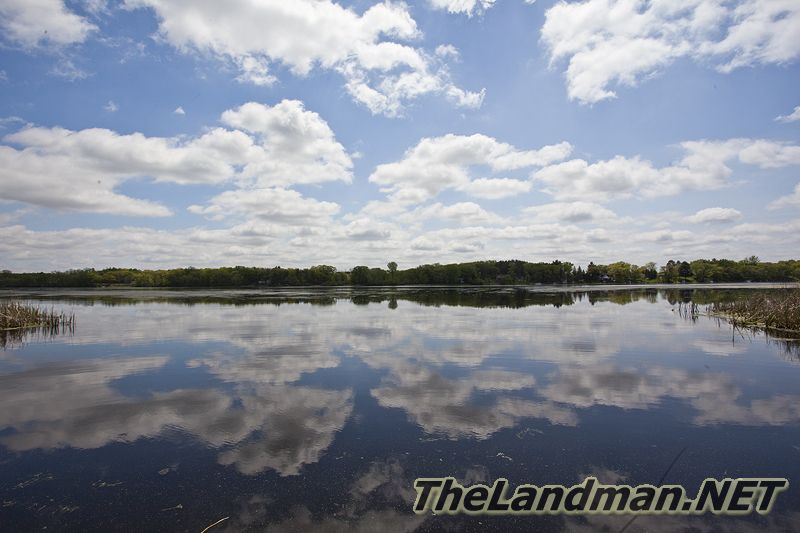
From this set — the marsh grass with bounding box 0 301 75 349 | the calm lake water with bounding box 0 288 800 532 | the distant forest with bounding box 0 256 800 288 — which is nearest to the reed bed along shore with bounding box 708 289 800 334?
the calm lake water with bounding box 0 288 800 532

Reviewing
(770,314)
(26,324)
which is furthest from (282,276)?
(770,314)

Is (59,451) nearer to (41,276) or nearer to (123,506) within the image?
(123,506)

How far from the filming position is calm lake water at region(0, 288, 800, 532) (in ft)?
20.1

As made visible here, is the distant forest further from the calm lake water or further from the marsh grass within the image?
the calm lake water

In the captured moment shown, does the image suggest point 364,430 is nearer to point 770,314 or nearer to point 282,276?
point 770,314

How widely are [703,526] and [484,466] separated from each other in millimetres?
3065

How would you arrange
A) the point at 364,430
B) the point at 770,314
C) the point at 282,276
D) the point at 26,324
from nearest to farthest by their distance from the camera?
1. the point at 364,430
2. the point at 770,314
3. the point at 26,324
4. the point at 282,276

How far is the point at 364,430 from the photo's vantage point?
919 centimetres

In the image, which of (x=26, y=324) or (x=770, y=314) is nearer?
(x=770, y=314)

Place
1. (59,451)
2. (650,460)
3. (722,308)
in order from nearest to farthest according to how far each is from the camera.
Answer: (650,460) → (59,451) → (722,308)

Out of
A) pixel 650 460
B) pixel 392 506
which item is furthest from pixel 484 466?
pixel 650 460

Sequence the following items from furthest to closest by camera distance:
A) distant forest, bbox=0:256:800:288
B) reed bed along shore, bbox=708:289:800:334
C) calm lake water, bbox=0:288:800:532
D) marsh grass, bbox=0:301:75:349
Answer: distant forest, bbox=0:256:800:288
marsh grass, bbox=0:301:75:349
reed bed along shore, bbox=708:289:800:334
calm lake water, bbox=0:288:800:532

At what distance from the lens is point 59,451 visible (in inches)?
329

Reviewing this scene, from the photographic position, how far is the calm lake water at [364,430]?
6129mm
